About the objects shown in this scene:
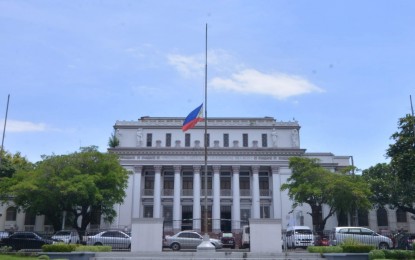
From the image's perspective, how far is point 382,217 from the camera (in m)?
60.8

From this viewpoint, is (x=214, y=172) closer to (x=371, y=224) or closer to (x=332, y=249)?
(x=371, y=224)

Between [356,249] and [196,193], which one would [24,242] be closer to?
[356,249]

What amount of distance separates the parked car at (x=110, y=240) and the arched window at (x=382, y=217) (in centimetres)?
4047

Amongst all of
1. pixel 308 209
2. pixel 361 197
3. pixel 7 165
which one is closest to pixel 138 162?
pixel 7 165

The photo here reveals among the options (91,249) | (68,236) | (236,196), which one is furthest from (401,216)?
(91,249)

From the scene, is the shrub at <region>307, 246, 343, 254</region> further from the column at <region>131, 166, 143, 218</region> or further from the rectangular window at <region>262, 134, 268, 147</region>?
the rectangular window at <region>262, 134, 268, 147</region>

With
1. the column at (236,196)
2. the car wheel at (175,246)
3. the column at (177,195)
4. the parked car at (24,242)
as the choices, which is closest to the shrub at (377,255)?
the car wheel at (175,246)

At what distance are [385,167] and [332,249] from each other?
32.8m

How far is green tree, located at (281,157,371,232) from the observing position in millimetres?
45531

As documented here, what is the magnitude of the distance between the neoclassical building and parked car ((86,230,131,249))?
2403 centimetres

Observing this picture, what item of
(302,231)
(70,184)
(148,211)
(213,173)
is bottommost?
(302,231)

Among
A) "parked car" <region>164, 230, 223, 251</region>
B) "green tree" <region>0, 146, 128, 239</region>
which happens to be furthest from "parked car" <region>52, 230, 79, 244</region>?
"parked car" <region>164, 230, 223, 251</region>

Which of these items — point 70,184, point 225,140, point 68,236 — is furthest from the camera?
point 225,140

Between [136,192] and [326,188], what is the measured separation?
25852 mm
